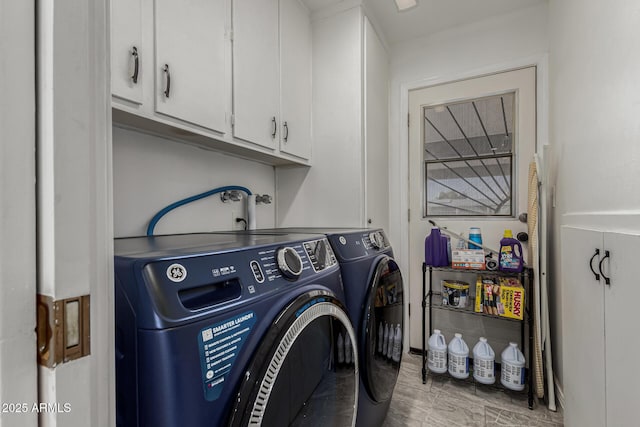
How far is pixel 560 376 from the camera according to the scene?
5.75 ft

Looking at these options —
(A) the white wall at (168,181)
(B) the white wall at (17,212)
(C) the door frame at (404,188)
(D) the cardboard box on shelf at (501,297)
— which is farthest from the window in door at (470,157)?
(B) the white wall at (17,212)

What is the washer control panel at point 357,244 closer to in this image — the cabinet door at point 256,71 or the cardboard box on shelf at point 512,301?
the cabinet door at point 256,71

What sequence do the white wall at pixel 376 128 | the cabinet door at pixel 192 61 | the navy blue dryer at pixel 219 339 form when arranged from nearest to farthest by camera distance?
the navy blue dryer at pixel 219 339 → the cabinet door at pixel 192 61 → the white wall at pixel 376 128

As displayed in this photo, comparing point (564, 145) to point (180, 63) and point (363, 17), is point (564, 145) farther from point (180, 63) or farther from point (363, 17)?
point (180, 63)

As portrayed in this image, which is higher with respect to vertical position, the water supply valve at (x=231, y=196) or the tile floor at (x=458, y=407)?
the water supply valve at (x=231, y=196)

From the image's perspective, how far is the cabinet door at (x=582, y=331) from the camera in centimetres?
102

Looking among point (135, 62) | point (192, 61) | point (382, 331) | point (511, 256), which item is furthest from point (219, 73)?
point (511, 256)

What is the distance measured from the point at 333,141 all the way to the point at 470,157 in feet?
3.68

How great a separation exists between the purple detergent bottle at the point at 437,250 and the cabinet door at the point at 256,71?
135 centimetres

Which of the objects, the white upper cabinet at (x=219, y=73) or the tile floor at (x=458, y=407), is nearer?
the white upper cabinet at (x=219, y=73)

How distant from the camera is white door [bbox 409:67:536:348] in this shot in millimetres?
2109

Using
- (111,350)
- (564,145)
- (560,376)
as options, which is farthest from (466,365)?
(111,350)

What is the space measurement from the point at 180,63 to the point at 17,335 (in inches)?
43.8

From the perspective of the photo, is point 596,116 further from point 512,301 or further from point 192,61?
point 192,61
